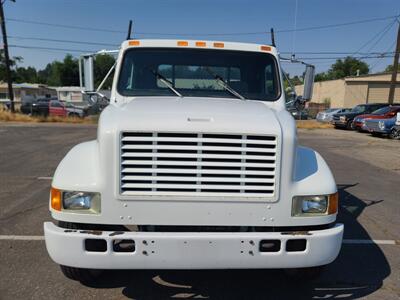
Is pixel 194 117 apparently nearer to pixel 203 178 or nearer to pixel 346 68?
pixel 203 178

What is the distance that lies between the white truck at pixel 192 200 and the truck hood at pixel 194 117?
1 centimetres

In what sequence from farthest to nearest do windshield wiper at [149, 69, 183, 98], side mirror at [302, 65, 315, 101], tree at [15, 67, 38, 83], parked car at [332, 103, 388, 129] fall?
tree at [15, 67, 38, 83], parked car at [332, 103, 388, 129], side mirror at [302, 65, 315, 101], windshield wiper at [149, 69, 183, 98]

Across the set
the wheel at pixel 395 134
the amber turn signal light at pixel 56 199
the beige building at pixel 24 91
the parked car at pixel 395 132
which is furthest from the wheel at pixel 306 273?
the beige building at pixel 24 91

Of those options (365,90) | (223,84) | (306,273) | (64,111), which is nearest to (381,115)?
(223,84)

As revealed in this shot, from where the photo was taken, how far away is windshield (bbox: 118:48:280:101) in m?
4.38

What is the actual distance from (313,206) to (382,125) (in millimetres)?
18923

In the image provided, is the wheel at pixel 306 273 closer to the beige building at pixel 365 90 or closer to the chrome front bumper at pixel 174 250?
the chrome front bumper at pixel 174 250

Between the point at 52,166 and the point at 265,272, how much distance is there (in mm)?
7128

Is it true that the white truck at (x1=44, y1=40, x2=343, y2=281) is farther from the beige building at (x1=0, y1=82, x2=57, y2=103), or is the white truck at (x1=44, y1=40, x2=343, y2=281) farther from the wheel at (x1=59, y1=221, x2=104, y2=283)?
the beige building at (x1=0, y1=82, x2=57, y2=103)

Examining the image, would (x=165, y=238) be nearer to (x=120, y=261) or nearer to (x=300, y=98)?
(x=120, y=261)

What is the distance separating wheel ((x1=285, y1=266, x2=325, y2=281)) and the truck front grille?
1.08 metres

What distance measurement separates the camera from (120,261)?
2996 millimetres

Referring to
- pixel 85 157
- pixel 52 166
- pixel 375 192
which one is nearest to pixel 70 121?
pixel 52 166

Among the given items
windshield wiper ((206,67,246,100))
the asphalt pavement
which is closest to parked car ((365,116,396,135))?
the asphalt pavement
